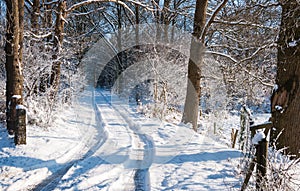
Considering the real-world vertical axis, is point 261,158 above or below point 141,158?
above

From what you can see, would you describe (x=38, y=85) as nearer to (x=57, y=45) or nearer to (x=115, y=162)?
(x=57, y=45)

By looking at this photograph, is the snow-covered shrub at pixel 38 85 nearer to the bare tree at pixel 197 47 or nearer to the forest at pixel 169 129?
the forest at pixel 169 129

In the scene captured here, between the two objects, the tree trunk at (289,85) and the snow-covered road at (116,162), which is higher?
the tree trunk at (289,85)

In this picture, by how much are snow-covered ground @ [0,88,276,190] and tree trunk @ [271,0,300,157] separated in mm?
1024

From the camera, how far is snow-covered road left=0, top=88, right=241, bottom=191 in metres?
3.85

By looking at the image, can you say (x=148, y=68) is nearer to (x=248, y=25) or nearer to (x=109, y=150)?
(x=248, y=25)

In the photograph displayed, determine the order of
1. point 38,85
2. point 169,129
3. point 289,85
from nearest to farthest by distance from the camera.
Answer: point 289,85
point 169,129
point 38,85

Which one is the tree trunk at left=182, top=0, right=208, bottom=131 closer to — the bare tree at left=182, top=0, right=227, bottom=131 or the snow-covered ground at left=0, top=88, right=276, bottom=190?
the bare tree at left=182, top=0, right=227, bottom=131

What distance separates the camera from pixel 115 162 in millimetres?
4918

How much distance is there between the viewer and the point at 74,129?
7.81m

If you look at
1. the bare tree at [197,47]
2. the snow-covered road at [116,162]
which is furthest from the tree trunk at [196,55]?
the snow-covered road at [116,162]

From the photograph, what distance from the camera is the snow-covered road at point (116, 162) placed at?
3.85m

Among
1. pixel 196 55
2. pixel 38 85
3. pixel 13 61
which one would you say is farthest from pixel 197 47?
pixel 38 85

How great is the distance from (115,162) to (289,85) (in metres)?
3.70
